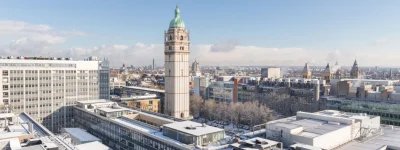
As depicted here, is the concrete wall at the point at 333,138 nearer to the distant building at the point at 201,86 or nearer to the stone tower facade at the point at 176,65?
the stone tower facade at the point at 176,65

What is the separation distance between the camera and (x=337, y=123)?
199 ft

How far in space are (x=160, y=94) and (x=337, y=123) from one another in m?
92.3

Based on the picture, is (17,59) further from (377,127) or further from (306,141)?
(377,127)

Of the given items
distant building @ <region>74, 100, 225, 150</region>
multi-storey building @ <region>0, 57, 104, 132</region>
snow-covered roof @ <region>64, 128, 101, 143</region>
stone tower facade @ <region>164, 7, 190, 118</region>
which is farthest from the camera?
stone tower facade @ <region>164, 7, 190, 118</region>

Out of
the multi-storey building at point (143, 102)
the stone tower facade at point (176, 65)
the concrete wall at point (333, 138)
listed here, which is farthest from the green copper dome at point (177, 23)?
the concrete wall at point (333, 138)

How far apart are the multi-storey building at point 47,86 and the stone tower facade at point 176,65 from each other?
26863mm

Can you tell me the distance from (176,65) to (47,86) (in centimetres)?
4097

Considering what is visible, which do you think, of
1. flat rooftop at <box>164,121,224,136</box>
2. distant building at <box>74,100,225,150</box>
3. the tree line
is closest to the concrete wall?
distant building at <box>74,100,225,150</box>

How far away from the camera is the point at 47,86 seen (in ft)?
348

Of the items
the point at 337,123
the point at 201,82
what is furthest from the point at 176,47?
the point at 201,82

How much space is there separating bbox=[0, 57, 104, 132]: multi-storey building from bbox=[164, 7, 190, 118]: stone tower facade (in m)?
26.9

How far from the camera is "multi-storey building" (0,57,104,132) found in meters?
99.8

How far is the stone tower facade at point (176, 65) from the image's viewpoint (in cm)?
10744

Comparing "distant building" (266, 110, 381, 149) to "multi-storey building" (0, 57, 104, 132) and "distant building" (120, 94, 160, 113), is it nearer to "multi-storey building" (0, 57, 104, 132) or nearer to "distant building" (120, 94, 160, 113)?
"multi-storey building" (0, 57, 104, 132)
